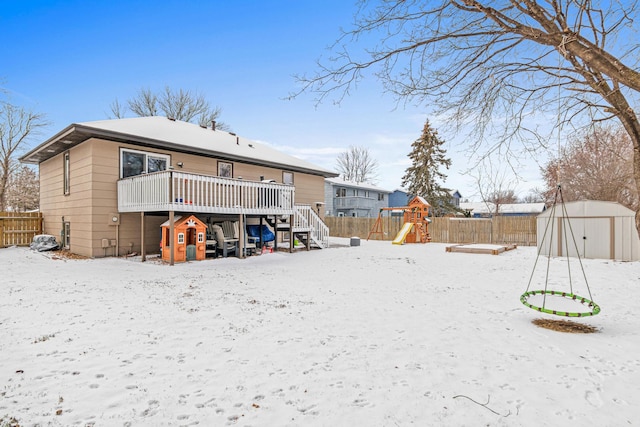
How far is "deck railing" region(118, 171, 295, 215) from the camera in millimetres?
9086

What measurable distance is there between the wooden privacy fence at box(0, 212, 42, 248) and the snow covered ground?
28.3ft

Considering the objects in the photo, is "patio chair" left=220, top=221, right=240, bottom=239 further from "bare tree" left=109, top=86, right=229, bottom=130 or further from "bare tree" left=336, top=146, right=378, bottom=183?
"bare tree" left=336, top=146, right=378, bottom=183

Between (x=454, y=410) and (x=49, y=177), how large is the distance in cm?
1685

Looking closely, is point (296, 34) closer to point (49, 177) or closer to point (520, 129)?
point (520, 129)

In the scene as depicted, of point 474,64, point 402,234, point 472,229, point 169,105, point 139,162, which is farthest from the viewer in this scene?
point 169,105

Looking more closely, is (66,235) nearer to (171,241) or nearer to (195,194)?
(171,241)

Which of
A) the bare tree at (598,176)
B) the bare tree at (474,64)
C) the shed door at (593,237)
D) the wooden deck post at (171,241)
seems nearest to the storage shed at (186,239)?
the wooden deck post at (171,241)

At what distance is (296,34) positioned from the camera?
802 cm

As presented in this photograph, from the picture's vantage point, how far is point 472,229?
17781 mm

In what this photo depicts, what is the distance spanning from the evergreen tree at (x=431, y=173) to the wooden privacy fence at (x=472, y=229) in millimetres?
9102

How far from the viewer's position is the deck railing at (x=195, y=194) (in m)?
9.09

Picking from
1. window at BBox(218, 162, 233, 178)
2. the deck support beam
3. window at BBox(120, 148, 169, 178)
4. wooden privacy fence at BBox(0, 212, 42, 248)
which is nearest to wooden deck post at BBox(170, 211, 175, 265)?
the deck support beam

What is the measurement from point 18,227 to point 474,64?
1674cm

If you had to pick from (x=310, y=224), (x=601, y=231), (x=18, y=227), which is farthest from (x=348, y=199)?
(x=18, y=227)
